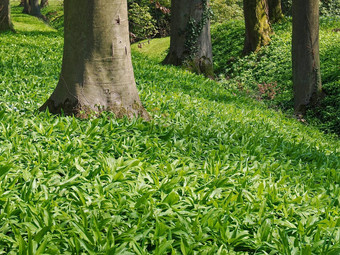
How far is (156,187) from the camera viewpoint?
306 cm

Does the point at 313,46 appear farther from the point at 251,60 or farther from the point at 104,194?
the point at 104,194

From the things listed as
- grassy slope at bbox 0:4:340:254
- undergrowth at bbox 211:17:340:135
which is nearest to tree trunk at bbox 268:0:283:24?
undergrowth at bbox 211:17:340:135

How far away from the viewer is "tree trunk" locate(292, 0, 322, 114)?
909cm

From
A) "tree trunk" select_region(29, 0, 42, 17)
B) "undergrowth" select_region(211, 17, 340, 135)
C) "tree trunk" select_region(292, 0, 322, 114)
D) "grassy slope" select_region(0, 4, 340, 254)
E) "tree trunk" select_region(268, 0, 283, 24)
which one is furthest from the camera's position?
"tree trunk" select_region(29, 0, 42, 17)

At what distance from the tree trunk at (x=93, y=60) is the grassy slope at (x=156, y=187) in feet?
0.86

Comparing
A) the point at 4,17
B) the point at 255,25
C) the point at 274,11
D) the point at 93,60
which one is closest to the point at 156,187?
the point at 93,60

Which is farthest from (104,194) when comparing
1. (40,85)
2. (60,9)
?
(60,9)

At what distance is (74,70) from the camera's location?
4344mm

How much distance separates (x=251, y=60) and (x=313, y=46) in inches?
192

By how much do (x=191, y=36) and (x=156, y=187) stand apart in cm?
816

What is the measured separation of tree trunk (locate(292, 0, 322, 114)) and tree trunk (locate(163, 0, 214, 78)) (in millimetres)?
2542

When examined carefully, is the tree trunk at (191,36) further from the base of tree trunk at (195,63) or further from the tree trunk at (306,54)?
the tree trunk at (306,54)

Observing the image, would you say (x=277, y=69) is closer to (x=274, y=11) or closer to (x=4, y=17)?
(x=274, y=11)

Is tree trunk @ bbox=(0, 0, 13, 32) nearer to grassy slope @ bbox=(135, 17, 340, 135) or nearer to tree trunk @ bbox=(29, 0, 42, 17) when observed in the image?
grassy slope @ bbox=(135, 17, 340, 135)
